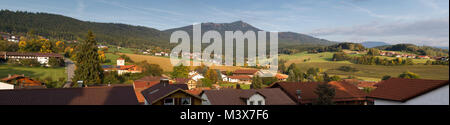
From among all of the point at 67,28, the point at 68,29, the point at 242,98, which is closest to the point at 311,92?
the point at 242,98

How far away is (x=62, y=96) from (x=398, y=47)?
7479 centimetres

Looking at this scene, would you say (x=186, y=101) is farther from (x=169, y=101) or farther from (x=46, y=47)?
(x=46, y=47)

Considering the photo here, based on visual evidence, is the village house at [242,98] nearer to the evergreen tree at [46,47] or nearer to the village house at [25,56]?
the village house at [25,56]

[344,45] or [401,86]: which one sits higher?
[344,45]

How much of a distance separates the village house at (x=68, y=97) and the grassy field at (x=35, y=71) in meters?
31.4

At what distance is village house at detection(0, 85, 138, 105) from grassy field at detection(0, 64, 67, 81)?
1235 inches

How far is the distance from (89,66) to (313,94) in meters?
29.2

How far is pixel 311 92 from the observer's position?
21125 millimetres

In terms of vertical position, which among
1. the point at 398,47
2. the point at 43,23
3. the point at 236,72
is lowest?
the point at 236,72

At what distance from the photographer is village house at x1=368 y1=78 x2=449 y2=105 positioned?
6289 mm

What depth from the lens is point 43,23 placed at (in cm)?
13338

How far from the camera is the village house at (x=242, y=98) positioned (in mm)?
17938
